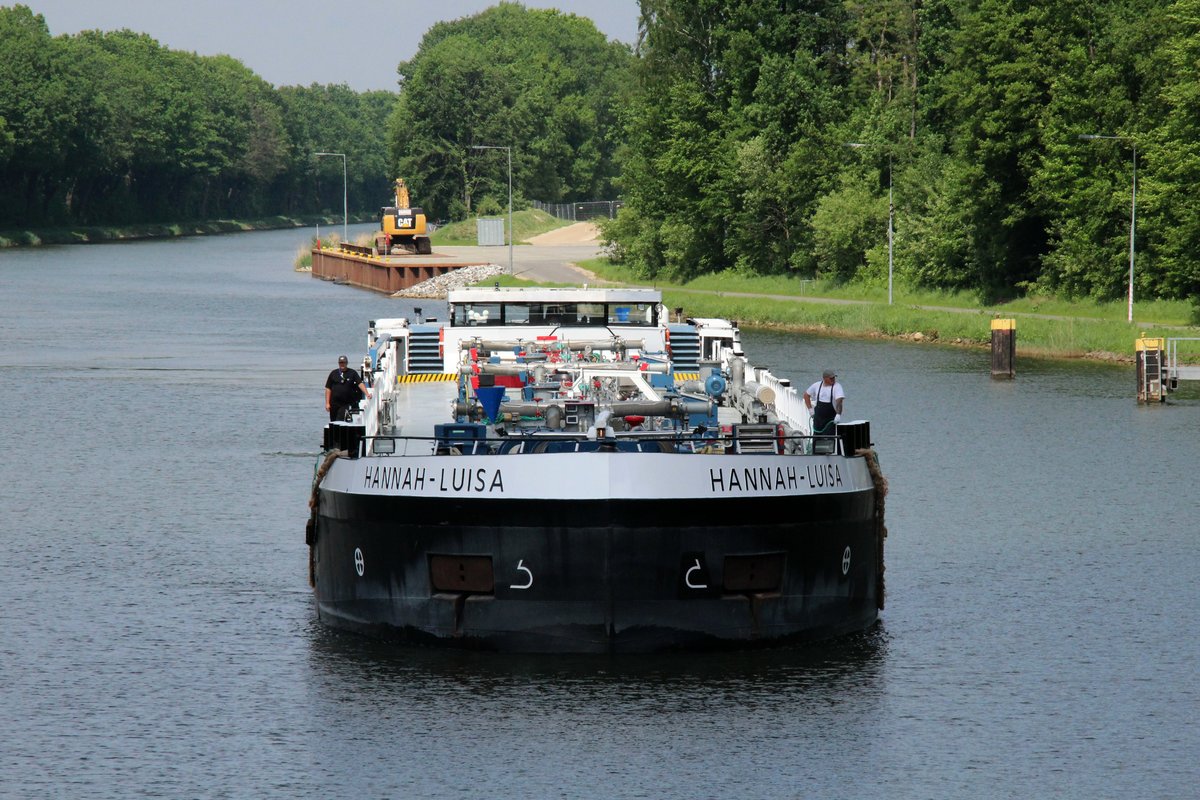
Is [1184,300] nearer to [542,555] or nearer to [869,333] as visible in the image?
[869,333]

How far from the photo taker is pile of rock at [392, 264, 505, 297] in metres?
106

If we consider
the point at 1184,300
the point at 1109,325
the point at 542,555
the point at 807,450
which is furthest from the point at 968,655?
the point at 1184,300

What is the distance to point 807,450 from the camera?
22.2 m

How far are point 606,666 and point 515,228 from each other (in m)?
130

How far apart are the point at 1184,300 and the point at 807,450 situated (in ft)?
156

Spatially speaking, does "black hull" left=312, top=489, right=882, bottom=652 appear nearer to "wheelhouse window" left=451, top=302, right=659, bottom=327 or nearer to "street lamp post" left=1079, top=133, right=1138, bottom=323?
"wheelhouse window" left=451, top=302, right=659, bottom=327

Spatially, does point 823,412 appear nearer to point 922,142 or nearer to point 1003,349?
point 1003,349

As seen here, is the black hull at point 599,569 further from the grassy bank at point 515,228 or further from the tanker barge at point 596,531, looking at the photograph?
the grassy bank at point 515,228

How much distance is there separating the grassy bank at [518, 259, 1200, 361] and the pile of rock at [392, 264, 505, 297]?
709 inches

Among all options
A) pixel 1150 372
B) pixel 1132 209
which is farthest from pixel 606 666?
pixel 1132 209

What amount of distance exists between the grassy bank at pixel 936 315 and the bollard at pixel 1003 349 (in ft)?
18.1

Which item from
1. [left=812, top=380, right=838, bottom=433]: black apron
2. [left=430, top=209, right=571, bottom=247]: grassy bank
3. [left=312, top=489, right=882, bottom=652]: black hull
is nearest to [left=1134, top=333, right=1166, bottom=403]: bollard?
[left=812, top=380, right=838, bottom=433]: black apron

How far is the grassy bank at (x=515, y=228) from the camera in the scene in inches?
5768

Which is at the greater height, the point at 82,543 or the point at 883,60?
the point at 883,60
